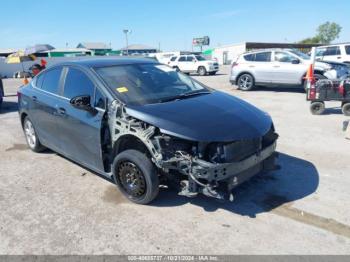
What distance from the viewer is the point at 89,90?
4.32 meters

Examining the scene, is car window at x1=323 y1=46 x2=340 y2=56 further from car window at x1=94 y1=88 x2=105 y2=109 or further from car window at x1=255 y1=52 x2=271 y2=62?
car window at x1=94 y1=88 x2=105 y2=109

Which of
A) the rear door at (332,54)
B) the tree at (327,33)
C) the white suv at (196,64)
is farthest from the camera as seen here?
the tree at (327,33)

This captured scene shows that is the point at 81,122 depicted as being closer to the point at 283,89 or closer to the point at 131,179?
the point at 131,179

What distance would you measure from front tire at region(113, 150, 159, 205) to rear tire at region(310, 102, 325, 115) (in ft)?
20.9

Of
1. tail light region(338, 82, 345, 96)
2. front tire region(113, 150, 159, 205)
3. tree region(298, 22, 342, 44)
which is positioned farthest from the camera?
tree region(298, 22, 342, 44)

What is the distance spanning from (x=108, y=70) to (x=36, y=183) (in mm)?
1950

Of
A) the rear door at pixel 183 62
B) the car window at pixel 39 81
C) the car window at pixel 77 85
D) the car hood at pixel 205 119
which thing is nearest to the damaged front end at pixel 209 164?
the car hood at pixel 205 119

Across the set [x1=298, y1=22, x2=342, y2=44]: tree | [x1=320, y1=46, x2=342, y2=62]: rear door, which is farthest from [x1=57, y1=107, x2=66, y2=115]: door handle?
[x1=298, y1=22, x2=342, y2=44]: tree

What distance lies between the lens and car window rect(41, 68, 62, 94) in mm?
5039

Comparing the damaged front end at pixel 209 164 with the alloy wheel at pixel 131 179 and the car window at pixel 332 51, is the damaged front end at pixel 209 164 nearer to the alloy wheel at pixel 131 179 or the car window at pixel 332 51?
the alloy wheel at pixel 131 179

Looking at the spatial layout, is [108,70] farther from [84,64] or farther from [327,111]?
[327,111]

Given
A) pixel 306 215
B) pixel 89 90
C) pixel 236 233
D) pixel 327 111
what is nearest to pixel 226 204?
pixel 236 233

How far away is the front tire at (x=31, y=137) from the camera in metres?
5.96

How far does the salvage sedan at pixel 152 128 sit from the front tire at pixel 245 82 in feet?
30.5
